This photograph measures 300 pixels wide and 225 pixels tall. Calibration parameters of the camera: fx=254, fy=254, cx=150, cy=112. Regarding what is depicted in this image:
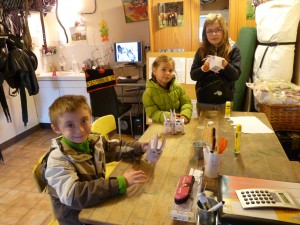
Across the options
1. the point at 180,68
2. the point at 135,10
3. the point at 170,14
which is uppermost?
the point at 135,10

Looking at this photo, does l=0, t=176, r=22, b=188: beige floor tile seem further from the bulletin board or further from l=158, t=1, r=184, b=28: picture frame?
l=158, t=1, r=184, b=28: picture frame

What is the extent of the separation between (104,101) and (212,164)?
2.29 m

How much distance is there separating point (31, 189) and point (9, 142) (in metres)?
1.28

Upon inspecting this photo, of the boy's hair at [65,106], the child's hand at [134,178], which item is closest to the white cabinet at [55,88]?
the boy's hair at [65,106]

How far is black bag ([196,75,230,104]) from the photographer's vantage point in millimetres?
1983

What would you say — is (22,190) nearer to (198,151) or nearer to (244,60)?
(198,151)

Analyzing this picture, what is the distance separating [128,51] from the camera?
3.71 m

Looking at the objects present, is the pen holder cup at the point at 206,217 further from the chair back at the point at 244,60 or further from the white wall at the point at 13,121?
the white wall at the point at 13,121

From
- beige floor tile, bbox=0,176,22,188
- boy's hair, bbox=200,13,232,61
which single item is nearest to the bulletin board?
boy's hair, bbox=200,13,232,61

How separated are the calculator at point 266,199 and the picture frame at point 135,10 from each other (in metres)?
3.32

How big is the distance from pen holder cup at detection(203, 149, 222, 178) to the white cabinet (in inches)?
109

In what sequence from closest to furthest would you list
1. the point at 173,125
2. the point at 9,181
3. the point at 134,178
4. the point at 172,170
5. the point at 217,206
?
the point at 217,206 < the point at 134,178 < the point at 172,170 < the point at 173,125 < the point at 9,181

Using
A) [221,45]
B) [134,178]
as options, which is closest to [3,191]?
[134,178]

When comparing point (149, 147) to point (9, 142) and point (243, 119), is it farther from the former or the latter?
point (9, 142)
